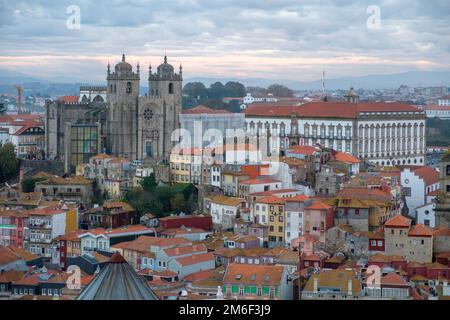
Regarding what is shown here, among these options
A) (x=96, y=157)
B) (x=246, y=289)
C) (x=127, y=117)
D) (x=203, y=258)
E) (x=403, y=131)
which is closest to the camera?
(x=246, y=289)

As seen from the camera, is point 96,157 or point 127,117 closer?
point 96,157

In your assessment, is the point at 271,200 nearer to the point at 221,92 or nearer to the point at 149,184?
the point at 149,184

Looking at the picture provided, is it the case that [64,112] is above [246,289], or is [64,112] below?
above

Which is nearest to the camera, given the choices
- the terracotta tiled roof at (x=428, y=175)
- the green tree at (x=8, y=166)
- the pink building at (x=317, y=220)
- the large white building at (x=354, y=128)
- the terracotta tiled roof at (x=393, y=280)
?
the terracotta tiled roof at (x=393, y=280)

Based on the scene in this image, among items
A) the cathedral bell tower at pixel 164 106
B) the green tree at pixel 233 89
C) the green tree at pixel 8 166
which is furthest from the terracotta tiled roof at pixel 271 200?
the green tree at pixel 233 89

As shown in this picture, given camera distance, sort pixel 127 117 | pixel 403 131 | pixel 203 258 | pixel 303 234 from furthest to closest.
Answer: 1. pixel 403 131
2. pixel 127 117
3. pixel 303 234
4. pixel 203 258

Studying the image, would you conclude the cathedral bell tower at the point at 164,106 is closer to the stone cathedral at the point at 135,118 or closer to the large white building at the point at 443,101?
the stone cathedral at the point at 135,118

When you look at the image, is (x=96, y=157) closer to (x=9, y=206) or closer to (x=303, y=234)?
(x=9, y=206)

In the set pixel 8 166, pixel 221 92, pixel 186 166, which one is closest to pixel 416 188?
pixel 186 166
